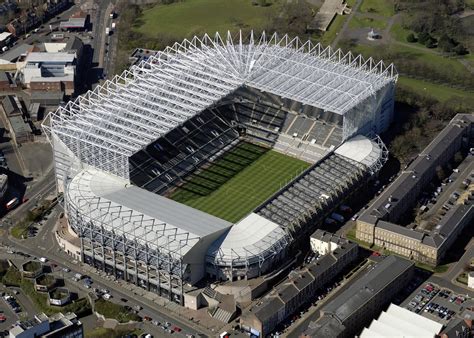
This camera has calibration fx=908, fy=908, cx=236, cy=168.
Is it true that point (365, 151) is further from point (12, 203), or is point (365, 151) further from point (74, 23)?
point (74, 23)

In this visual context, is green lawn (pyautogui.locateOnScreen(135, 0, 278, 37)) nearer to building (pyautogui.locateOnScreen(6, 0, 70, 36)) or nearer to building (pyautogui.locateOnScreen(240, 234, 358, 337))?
building (pyautogui.locateOnScreen(6, 0, 70, 36))

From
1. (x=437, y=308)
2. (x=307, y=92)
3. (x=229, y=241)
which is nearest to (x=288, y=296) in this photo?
(x=229, y=241)

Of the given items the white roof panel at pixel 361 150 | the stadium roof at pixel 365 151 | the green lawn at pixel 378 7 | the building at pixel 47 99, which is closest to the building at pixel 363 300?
the stadium roof at pixel 365 151

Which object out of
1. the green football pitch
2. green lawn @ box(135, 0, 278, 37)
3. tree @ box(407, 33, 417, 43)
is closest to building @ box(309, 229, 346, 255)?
the green football pitch

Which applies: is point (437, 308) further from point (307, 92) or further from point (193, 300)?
point (307, 92)

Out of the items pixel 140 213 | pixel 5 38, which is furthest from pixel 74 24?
pixel 140 213

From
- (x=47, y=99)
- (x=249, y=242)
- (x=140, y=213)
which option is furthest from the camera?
(x=47, y=99)
